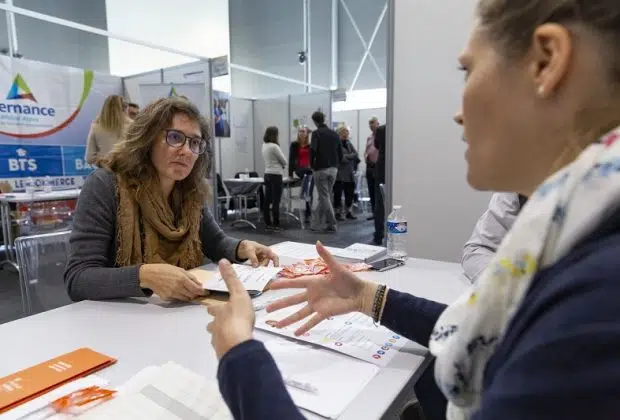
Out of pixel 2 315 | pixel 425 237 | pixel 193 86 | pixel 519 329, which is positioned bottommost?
pixel 2 315

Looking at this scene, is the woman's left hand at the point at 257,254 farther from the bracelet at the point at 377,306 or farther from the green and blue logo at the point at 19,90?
the green and blue logo at the point at 19,90

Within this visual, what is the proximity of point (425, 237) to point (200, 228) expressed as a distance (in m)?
1.27

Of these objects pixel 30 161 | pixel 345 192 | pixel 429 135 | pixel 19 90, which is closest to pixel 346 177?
pixel 345 192

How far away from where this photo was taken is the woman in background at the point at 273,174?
20.0 ft

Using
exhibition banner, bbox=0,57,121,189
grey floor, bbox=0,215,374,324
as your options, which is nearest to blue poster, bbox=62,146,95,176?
exhibition banner, bbox=0,57,121,189

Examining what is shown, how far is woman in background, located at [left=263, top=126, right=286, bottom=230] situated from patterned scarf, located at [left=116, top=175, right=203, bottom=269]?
4448 millimetres

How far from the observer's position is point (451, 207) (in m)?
2.30

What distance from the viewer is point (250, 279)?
131 cm

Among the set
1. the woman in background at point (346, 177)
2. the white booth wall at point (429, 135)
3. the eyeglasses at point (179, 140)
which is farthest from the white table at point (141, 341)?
the woman in background at point (346, 177)

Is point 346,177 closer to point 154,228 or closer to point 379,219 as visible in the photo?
point 379,219

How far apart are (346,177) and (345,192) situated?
38cm

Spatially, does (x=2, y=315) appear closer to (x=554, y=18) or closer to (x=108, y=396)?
(x=108, y=396)

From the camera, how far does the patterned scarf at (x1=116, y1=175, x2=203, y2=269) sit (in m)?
1.41

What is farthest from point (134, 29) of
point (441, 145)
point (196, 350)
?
point (196, 350)
